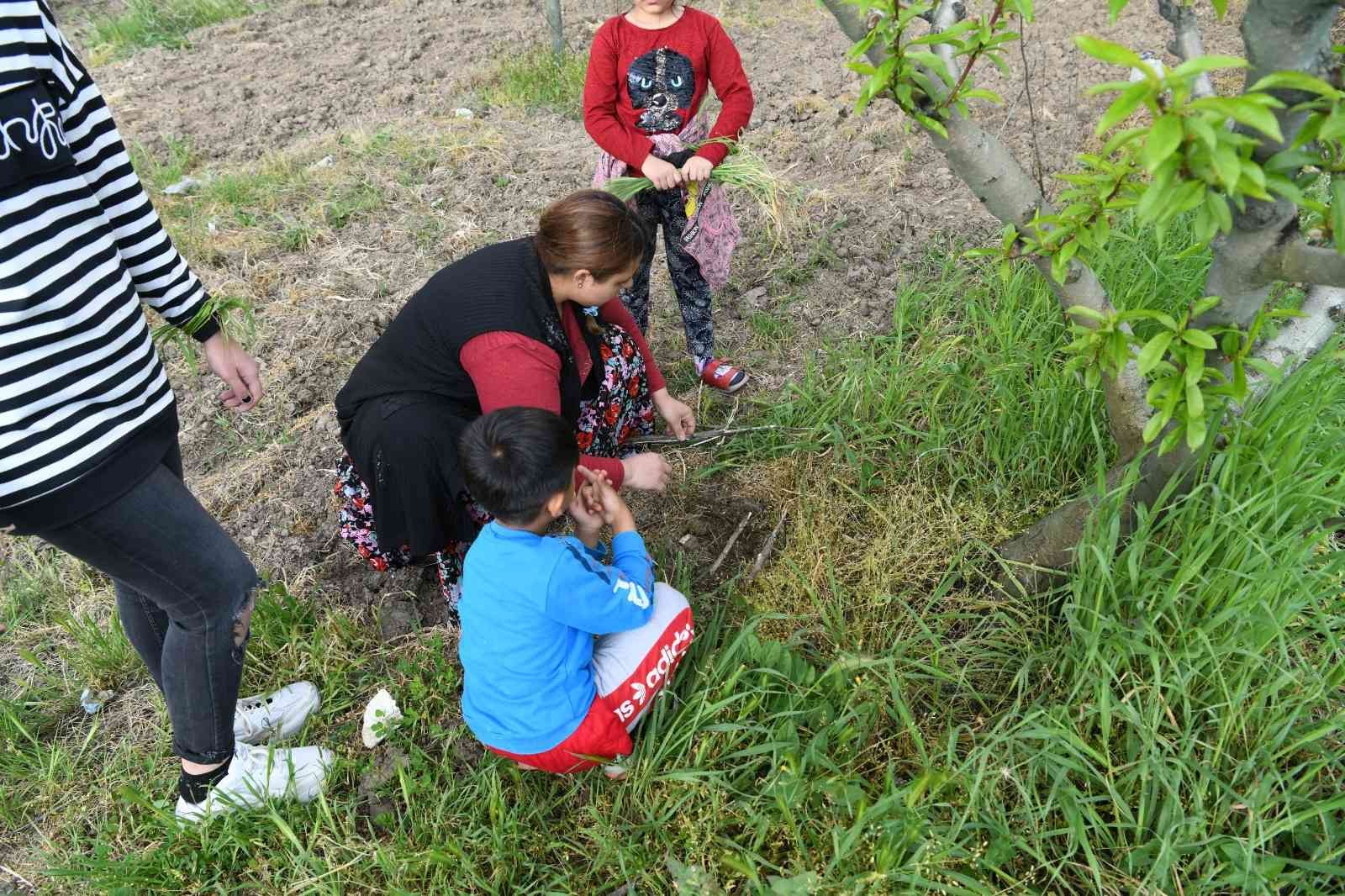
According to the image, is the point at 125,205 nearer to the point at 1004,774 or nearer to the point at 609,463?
the point at 609,463

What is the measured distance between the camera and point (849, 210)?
155 inches

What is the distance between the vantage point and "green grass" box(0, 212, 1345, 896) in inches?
62.5

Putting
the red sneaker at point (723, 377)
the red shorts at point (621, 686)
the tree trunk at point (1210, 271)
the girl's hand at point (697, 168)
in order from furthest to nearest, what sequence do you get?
the red sneaker at point (723, 377) → the girl's hand at point (697, 168) → the red shorts at point (621, 686) → the tree trunk at point (1210, 271)

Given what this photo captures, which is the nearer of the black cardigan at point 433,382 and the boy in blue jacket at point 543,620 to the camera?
the boy in blue jacket at point 543,620

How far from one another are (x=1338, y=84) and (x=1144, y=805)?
1252mm

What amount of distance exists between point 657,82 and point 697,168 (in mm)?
346

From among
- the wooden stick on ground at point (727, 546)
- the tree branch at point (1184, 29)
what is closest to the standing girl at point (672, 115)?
the wooden stick on ground at point (727, 546)

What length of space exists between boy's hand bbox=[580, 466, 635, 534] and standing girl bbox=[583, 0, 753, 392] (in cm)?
96

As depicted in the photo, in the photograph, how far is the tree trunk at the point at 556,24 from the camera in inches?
214

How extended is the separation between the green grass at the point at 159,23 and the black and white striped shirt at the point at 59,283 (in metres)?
6.97

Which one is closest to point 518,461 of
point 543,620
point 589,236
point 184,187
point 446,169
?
point 543,620

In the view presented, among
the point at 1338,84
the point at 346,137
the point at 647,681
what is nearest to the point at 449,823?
the point at 647,681

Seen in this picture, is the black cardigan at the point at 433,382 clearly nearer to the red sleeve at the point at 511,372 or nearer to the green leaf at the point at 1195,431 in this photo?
the red sleeve at the point at 511,372

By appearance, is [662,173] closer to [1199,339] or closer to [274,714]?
[1199,339]
